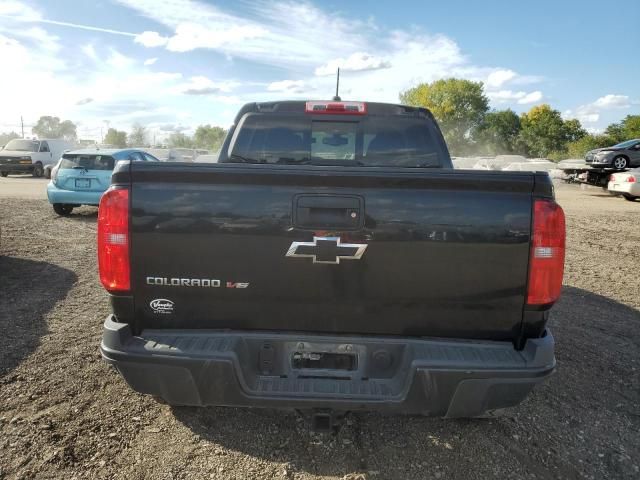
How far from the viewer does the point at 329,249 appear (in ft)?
7.35

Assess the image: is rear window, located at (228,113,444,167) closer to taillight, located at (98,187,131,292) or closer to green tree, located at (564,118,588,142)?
taillight, located at (98,187,131,292)

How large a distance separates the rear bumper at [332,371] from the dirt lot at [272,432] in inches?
19.9

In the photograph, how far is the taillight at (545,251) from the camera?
223cm

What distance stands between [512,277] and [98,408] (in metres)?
2.68

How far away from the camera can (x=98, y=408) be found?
3.10 meters

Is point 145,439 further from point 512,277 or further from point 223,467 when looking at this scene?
point 512,277

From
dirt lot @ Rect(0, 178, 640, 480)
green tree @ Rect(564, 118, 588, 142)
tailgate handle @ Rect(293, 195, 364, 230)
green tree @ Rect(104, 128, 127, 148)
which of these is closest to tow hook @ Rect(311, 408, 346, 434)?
dirt lot @ Rect(0, 178, 640, 480)

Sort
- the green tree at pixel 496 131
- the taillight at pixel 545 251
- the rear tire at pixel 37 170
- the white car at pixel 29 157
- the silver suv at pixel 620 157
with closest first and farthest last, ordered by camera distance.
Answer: the taillight at pixel 545 251 → the silver suv at pixel 620 157 → the white car at pixel 29 157 → the rear tire at pixel 37 170 → the green tree at pixel 496 131

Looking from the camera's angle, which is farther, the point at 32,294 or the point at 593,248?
the point at 593,248

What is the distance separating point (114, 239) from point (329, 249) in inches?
41.0

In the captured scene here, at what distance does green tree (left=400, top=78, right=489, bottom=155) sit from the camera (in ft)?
274

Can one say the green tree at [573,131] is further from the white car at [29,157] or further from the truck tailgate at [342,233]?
the truck tailgate at [342,233]

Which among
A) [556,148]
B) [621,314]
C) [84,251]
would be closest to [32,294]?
[84,251]

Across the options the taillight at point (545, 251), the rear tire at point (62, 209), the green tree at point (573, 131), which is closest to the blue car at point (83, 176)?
the rear tire at point (62, 209)
